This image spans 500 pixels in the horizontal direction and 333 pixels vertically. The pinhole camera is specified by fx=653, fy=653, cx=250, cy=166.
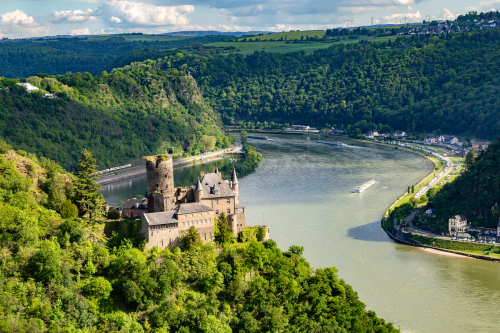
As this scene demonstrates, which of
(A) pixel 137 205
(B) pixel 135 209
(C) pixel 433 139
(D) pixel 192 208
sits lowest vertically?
(C) pixel 433 139

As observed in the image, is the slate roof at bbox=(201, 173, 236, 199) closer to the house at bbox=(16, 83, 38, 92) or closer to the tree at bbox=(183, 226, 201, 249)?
the tree at bbox=(183, 226, 201, 249)

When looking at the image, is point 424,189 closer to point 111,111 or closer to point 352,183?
point 352,183

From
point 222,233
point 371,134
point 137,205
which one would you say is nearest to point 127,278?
point 137,205

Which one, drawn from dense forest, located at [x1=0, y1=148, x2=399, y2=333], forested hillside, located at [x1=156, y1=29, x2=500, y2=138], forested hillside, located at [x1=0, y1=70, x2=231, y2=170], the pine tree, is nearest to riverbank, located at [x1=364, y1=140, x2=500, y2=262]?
dense forest, located at [x1=0, y1=148, x2=399, y2=333]

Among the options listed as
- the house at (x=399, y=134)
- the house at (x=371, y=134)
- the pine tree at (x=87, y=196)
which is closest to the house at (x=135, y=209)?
the pine tree at (x=87, y=196)

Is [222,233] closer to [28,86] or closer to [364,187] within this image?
[364,187]

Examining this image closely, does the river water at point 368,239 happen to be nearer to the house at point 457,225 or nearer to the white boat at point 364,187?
the white boat at point 364,187
